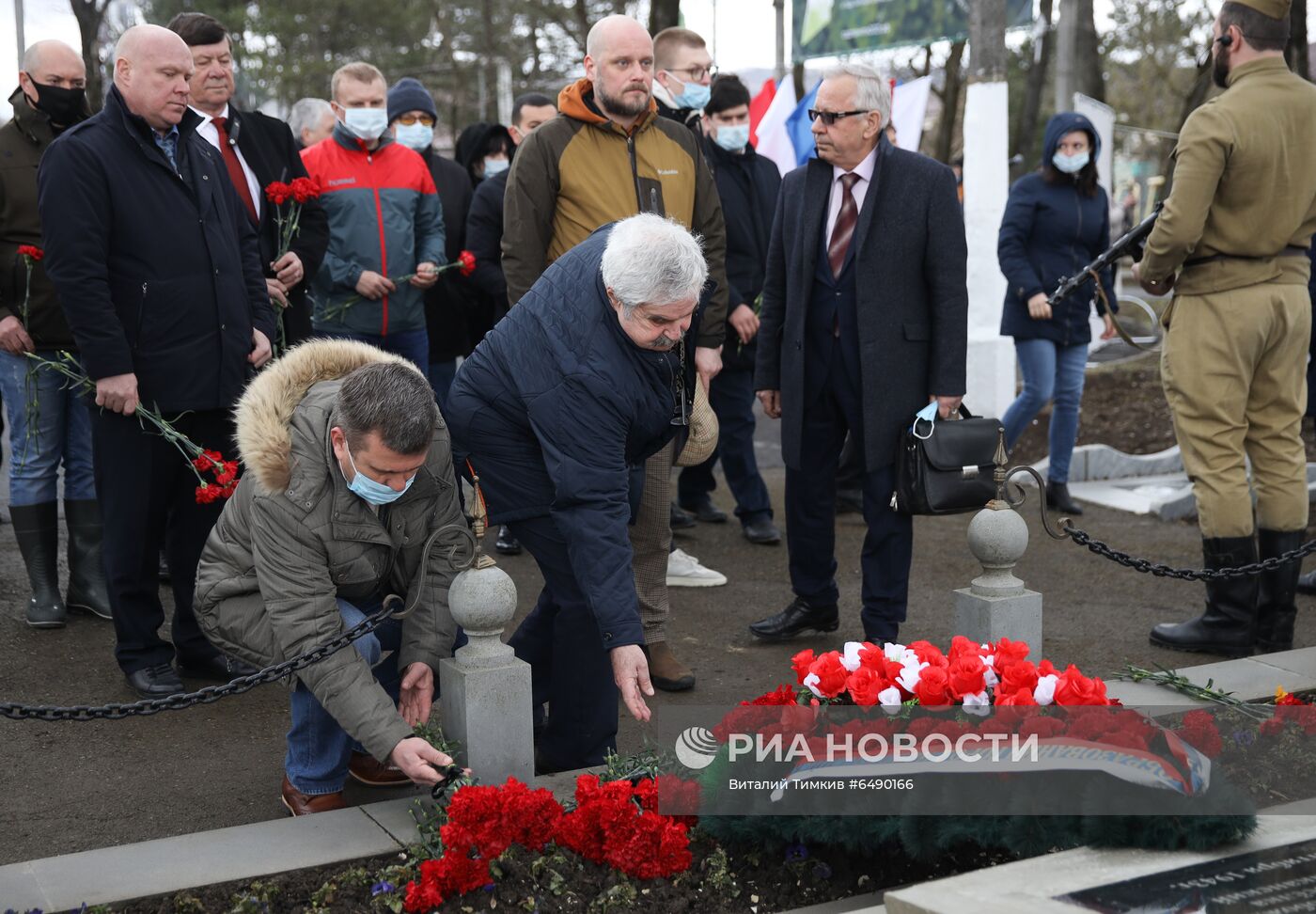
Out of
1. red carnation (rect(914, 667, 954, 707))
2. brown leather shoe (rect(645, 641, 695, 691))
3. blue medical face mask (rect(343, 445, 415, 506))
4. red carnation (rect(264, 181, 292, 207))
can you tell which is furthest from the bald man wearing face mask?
red carnation (rect(914, 667, 954, 707))

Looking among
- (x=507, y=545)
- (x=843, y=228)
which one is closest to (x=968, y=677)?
(x=843, y=228)

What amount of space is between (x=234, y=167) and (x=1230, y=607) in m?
4.16

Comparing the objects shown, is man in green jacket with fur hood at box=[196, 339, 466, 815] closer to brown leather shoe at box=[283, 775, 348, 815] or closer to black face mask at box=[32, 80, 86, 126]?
brown leather shoe at box=[283, 775, 348, 815]

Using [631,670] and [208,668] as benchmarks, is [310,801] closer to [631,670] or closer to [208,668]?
[631,670]

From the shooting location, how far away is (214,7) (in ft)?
97.8

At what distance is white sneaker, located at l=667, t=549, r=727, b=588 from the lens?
20.6 ft

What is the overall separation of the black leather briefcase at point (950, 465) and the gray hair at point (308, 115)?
5.30m

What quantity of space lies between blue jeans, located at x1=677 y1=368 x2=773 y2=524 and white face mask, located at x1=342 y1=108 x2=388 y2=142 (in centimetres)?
203

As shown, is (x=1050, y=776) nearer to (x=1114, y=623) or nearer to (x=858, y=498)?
(x=1114, y=623)

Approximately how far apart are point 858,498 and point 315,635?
4642 millimetres

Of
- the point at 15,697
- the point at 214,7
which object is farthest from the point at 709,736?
the point at 214,7

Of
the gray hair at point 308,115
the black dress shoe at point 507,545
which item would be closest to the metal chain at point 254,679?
the black dress shoe at point 507,545

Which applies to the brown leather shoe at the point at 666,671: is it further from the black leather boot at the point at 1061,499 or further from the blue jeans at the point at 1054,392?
the black leather boot at the point at 1061,499

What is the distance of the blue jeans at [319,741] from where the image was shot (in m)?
3.70
